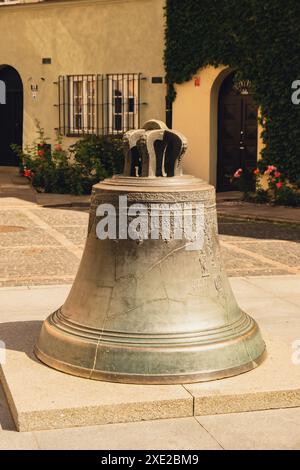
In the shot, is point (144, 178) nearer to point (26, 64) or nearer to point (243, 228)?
point (243, 228)

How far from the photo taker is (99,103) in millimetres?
19141

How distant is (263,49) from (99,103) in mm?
4983

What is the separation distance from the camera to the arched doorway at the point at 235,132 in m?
17.4

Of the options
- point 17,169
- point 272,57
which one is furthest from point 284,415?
point 17,169

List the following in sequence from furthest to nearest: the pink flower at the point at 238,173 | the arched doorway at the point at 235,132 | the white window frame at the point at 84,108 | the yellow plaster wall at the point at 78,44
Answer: the white window frame at the point at 84,108 → the yellow plaster wall at the point at 78,44 → the arched doorway at the point at 235,132 → the pink flower at the point at 238,173

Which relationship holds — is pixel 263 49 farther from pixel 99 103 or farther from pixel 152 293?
pixel 152 293

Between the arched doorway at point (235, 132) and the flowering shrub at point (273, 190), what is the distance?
946 mm

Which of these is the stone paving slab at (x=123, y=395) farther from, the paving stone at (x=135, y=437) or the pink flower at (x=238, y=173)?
the pink flower at (x=238, y=173)

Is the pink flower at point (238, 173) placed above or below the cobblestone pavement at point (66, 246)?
above

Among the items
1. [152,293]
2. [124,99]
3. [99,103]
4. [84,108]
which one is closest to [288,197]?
[124,99]

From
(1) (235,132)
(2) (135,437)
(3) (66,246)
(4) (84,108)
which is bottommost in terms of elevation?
(2) (135,437)

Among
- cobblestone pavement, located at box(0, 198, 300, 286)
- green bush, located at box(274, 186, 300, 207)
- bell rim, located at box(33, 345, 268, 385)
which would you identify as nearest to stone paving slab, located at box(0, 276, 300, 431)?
bell rim, located at box(33, 345, 268, 385)

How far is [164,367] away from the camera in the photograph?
452 centimetres

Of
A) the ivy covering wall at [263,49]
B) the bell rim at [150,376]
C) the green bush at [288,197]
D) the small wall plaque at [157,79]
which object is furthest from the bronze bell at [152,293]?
the small wall plaque at [157,79]
